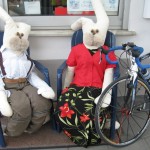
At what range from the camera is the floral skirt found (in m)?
1.79

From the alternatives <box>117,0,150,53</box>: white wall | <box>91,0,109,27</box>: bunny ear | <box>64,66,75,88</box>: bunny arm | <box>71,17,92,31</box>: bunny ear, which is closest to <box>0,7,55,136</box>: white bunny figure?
<box>64,66,75,88</box>: bunny arm

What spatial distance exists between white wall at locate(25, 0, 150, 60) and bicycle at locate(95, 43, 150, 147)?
0.51 metres

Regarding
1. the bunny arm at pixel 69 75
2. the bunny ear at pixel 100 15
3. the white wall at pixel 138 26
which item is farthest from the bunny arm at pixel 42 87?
the white wall at pixel 138 26

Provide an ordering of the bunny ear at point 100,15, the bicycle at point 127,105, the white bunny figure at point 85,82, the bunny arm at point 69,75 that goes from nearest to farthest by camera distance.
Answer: the bicycle at point 127,105
the white bunny figure at point 85,82
the bunny ear at point 100,15
the bunny arm at point 69,75

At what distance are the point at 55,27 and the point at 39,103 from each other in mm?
866

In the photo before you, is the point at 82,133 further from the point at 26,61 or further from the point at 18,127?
the point at 26,61

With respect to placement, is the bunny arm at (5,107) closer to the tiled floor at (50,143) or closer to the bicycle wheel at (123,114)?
the tiled floor at (50,143)

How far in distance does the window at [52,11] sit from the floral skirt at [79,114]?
79 cm

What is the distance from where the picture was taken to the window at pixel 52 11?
2.26 m

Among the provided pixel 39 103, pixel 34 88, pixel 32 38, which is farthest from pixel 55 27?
pixel 39 103

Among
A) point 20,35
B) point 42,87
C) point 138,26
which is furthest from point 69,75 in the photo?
point 138,26

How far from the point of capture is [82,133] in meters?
1.83

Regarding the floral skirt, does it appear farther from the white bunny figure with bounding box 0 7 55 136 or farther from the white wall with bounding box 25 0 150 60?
the white wall with bounding box 25 0 150 60

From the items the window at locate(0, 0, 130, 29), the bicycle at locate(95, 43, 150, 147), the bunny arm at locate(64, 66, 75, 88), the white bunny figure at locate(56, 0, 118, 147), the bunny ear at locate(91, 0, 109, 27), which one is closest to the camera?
the bicycle at locate(95, 43, 150, 147)
